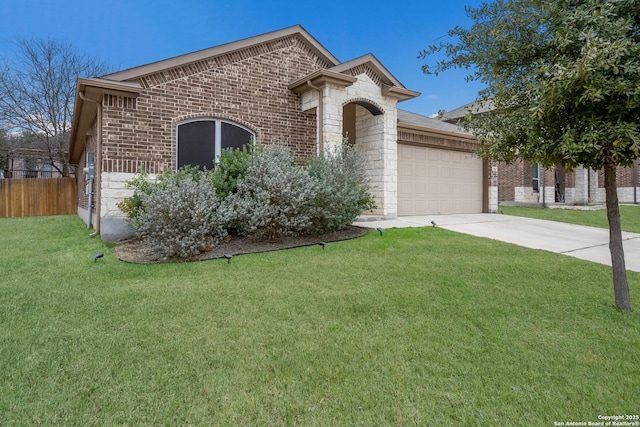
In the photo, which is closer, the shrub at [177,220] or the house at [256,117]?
the shrub at [177,220]

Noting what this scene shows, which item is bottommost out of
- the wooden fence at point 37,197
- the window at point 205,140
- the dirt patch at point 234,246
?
the dirt patch at point 234,246

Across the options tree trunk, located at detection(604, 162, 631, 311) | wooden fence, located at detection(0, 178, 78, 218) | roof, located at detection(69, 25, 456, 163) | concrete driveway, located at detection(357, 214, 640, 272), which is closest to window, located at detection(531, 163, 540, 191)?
roof, located at detection(69, 25, 456, 163)

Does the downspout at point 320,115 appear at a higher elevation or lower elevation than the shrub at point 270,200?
higher

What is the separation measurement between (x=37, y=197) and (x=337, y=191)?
1570 centimetres

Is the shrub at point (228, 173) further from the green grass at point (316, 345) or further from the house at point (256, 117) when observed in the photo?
the green grass at point (316, 345)

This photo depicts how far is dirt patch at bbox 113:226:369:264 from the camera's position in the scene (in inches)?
239

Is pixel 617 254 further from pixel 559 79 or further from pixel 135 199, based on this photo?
pixel 135 199

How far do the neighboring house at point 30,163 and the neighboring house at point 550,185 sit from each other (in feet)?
73.5

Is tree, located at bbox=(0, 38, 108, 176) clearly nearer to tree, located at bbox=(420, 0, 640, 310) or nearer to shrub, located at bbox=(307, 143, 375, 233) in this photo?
shrub, located at bbox=(307, 143, 375, 233)

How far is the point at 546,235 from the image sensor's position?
809 centimetres

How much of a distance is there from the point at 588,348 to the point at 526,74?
2559mm

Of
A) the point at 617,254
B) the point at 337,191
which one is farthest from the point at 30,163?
the point at 617,254

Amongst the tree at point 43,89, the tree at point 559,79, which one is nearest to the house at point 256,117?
the tree at point 559,79

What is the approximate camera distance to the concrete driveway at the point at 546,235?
6.41 meters
